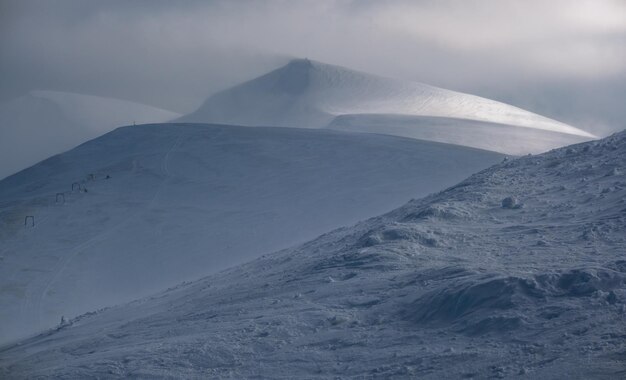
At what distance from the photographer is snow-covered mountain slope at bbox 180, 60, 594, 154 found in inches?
1499

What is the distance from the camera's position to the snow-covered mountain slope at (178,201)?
18906 mm

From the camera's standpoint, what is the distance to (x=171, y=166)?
2867 cm

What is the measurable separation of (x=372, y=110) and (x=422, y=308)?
123ft

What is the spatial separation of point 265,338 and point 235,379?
93cm

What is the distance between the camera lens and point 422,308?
8.62 m

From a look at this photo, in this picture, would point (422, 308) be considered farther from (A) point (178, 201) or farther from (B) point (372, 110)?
(B) point (372, 110)

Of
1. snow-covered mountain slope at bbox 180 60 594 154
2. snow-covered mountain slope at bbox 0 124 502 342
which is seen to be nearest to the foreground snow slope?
snow-covered mountain slope at bbox 0 124 502 342

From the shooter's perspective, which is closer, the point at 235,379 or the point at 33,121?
the point at 235,379

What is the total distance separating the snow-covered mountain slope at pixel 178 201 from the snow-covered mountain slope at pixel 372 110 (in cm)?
836

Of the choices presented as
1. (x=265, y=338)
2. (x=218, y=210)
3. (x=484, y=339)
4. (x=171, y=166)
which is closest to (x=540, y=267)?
(x=484, y=339)

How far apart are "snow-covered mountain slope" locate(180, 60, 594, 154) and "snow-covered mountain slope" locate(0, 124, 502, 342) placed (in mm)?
8359

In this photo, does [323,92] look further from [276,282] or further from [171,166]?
[276,282]

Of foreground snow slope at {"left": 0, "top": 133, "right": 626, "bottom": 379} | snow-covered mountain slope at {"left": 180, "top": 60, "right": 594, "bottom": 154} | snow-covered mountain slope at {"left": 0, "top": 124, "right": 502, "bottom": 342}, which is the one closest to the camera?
foreground snow slope at {"left": 0, "top": 133, "right": 626, "bottom": 379}

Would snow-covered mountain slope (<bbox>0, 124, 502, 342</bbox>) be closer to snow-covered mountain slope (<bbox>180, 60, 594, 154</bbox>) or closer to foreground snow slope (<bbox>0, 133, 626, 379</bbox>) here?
foreground snow slope (<bbox>0, 133, 626, 379</bbox>)
